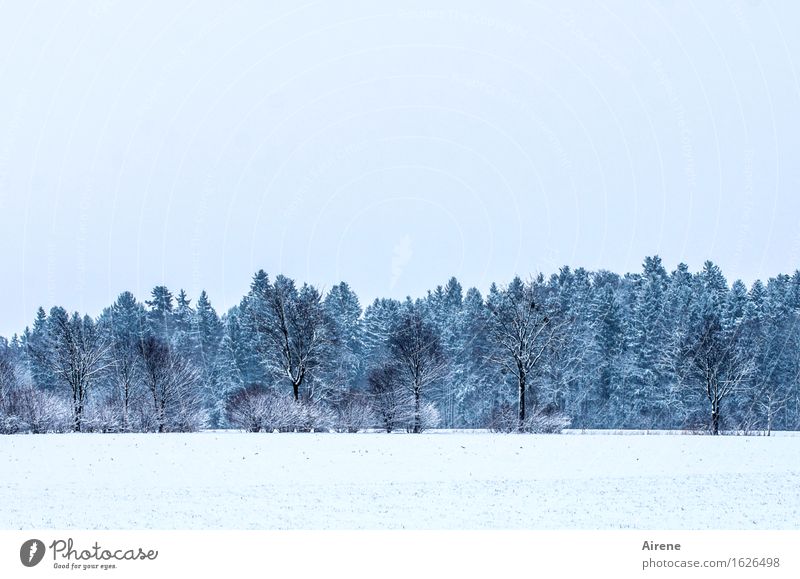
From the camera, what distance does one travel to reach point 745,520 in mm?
16078

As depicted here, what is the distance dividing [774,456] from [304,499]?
22.4 meters

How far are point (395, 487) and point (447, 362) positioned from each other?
48628 millimetres

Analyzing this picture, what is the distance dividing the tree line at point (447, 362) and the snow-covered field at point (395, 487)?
15837 millimetres

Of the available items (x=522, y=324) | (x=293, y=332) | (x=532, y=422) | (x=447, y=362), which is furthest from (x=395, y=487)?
(x=447, y=362)

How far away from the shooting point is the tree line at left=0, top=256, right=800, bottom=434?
51625mm

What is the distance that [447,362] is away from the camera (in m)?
69.4

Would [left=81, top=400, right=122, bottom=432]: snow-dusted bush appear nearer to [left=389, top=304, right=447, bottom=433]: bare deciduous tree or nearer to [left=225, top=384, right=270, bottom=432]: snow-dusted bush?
[left=225, top=384, right=270, bottom=432]: snow-dusted bush

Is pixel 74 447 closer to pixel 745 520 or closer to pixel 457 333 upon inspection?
pixel 745 520

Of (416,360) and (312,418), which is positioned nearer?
(312,418)

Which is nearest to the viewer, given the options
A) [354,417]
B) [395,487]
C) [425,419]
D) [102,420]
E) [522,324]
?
[395,487]

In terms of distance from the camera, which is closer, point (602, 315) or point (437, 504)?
point (437, 504)

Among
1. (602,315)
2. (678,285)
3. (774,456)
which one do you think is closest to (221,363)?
(602,315)

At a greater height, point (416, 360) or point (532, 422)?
point (416, 360)

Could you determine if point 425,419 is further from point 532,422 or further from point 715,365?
point 715,365
